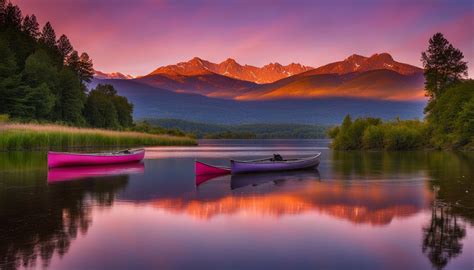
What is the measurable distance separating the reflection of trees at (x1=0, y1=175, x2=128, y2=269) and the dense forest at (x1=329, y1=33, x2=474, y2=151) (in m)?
76.3

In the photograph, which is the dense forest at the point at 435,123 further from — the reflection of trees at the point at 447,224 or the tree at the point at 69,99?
the reflection of trees at the point at 447,224

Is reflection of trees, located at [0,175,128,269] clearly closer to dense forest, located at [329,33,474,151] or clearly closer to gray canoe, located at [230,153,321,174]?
gray canoe, located at [230,153,321,174]

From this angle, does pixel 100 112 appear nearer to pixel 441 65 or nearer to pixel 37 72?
pixel 37 72

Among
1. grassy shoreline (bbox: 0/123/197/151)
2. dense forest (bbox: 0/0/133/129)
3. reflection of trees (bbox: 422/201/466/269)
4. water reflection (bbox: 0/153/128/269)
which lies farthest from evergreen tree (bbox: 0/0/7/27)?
reflection of trees (bbox: 422/201/466/269)

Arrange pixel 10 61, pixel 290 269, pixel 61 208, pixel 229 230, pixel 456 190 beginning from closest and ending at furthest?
pixel 290 269, pixel 229 230, pixel 61 208, pixel 456 190, pixel 10 61

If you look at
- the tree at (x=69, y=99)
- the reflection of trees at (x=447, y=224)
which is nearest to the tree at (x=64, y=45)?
the tree at (x=69, y=99)

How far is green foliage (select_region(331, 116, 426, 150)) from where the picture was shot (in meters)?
95.4

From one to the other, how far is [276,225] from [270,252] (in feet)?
11.3

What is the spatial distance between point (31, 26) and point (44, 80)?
111 ft

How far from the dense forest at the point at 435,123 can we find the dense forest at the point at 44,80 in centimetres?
5774

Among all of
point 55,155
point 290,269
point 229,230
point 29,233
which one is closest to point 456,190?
point 229,230

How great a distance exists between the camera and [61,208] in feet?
58.5

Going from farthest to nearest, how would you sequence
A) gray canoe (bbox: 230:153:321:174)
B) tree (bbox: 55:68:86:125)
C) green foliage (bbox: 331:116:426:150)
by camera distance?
tree (bbox: 55:68:86:125), green foliage (bbox: 331:116:426:150), gray canoe (bbox: 230:153:321:174)

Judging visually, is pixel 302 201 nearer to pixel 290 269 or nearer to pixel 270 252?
pixel 270 252
